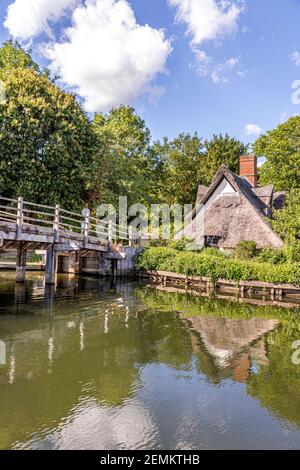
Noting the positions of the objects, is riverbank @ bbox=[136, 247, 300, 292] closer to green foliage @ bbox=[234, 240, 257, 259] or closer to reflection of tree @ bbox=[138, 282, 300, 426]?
green foliage @ bbox=[234, 240, 257, 259]

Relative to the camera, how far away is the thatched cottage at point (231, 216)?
24297mm

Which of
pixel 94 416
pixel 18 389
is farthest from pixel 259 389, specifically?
pixel 18 389

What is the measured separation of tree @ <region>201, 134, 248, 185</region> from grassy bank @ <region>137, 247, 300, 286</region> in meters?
21.4

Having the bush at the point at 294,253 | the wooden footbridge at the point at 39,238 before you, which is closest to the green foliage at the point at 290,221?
the bush at the point at 294,253

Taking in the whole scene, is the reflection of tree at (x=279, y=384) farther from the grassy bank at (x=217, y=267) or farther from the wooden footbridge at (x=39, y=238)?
the wooden footbridge at (x=39, y=238)

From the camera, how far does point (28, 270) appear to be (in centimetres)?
2536

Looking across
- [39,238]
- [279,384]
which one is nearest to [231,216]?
[39,238]

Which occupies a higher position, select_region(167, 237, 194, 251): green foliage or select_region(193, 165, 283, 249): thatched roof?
select_region(193, 165, 283, 249): thatched roof

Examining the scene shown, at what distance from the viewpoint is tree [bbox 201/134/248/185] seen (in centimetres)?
4376

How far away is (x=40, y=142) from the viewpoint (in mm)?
23500

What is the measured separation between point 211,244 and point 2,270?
13566mm

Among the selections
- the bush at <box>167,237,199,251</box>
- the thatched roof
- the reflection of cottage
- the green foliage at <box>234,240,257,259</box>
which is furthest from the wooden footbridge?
the thatched roof
